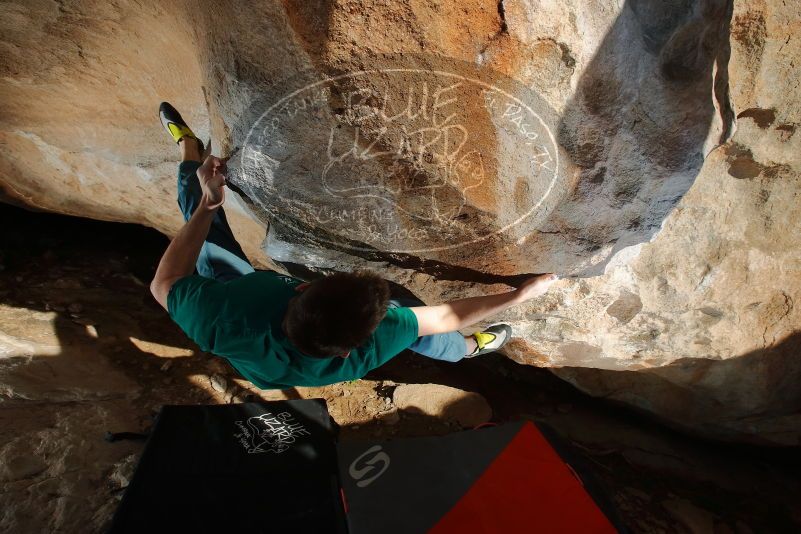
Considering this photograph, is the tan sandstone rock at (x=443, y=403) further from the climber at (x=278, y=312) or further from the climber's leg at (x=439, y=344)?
the climber at (x=278, y=312)

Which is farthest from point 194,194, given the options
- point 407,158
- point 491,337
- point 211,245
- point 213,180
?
point 491,337

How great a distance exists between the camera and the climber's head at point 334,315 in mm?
1260

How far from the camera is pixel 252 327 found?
1421 millimetres

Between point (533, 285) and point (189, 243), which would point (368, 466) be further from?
point (189, 243)

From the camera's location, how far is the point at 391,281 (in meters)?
2.16

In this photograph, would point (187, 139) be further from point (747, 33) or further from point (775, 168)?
point (775, 168)

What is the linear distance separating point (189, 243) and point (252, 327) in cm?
44

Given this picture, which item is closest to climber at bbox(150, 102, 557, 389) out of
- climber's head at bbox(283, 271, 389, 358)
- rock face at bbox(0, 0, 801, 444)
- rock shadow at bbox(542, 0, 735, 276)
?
climber's head at bbox(283, 271, 389, 358)

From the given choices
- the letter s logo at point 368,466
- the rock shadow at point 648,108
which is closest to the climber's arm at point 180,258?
the rock shadow at point 648,108

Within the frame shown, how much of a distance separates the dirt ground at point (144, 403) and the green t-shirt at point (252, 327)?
141 cm

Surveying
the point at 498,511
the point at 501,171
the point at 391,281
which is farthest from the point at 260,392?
the point at 501,171

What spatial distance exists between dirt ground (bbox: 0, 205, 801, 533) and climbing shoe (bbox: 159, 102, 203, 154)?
169cm

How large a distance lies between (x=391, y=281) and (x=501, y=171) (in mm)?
892

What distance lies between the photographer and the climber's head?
1.26 meters
